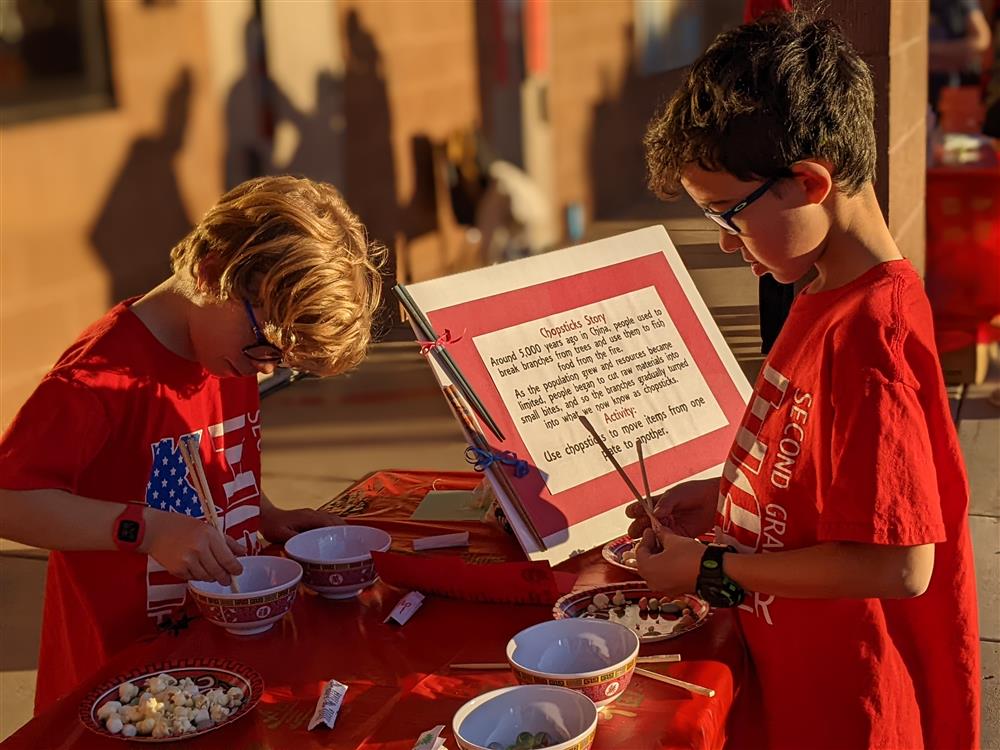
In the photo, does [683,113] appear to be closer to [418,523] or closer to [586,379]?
[586,379]

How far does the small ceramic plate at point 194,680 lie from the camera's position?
1.57 meters

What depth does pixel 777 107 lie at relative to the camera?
163cm

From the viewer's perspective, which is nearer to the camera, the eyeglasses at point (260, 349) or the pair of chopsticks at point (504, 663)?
the pair of chopsticks at point (504, 663)

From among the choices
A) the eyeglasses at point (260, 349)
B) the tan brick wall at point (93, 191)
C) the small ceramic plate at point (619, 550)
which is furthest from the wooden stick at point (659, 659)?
the tan brick wall at point (93, 191)

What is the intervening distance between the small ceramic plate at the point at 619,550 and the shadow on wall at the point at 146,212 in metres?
4.25

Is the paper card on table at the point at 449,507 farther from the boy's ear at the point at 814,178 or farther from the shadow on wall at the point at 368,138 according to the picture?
the shadow on wall at the point at 368,138

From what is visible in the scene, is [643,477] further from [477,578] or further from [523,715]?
[523,715]

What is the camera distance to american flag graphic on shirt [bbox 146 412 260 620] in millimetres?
2031

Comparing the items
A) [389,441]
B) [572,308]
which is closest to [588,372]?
[572,308]

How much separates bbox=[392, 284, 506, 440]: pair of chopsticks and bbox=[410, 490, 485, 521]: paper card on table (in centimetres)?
25

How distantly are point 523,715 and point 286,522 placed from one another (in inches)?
33.4

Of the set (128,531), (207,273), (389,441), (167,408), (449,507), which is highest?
(207,273)

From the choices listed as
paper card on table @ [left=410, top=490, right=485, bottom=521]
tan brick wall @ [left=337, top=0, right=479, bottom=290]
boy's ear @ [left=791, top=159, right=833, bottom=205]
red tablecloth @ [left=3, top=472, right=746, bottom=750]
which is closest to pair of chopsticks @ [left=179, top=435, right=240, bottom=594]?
red tablecloth @ [left=3, top=472, right=746, bottom=750]

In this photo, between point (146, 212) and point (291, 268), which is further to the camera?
point (146, 212)
